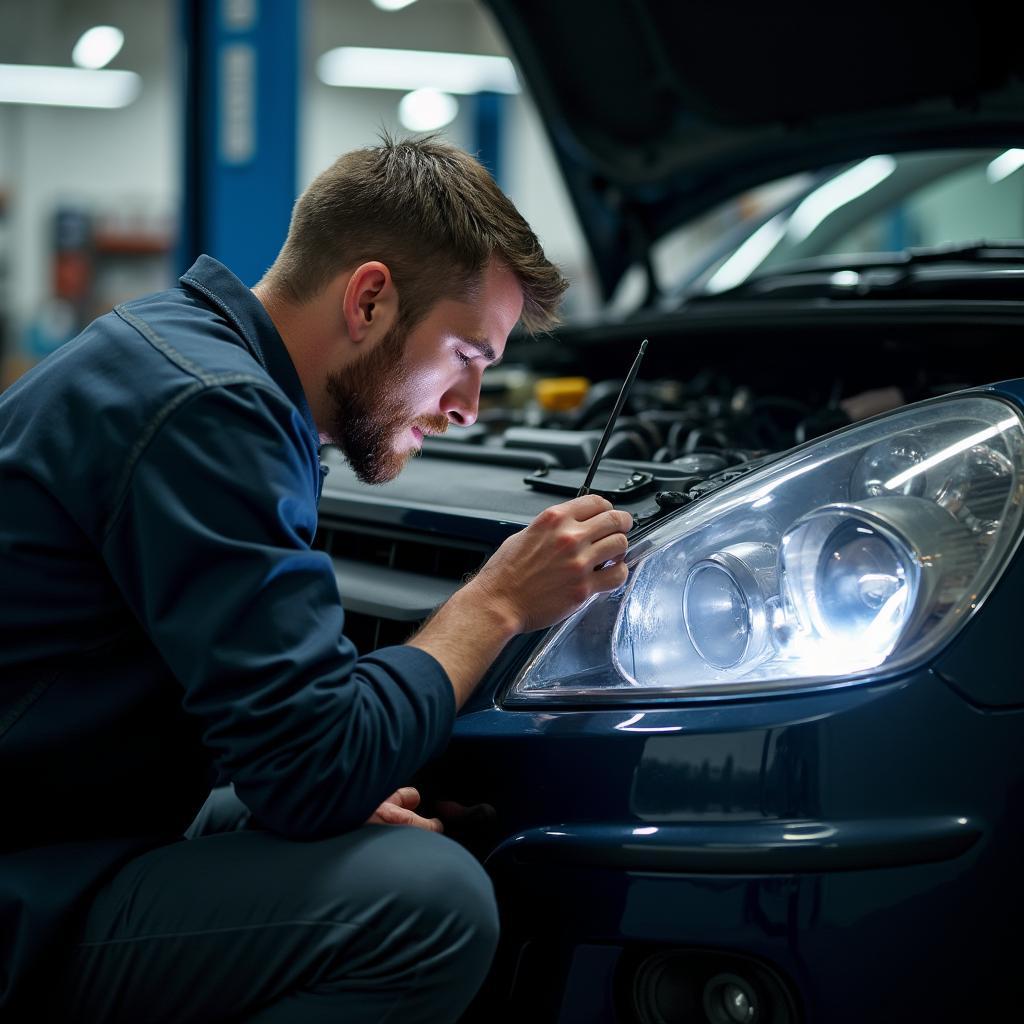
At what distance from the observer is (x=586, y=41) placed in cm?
238

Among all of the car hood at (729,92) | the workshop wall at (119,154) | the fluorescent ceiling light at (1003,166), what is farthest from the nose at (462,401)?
the workshop wall at (119,154)

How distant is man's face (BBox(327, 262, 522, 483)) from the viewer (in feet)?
3.94

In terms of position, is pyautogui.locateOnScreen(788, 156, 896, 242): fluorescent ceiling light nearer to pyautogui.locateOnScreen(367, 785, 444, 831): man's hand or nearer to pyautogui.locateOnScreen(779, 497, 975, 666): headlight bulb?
pyautogui.locateOnScreen(779, 497, 975, 666): headlight bulb

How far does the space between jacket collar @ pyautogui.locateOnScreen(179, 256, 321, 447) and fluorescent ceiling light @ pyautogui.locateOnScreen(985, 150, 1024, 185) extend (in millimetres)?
1687

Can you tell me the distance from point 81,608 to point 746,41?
1716mm

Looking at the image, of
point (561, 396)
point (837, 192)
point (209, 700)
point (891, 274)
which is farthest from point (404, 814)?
point (837, 192)

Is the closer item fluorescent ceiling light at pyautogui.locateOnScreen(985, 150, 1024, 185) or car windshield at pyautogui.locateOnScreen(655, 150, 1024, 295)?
fluorescent ceiling light at pyautogui.locateOnScreen(985, 150, 1024, 185)

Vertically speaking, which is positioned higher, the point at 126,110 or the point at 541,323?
the point at 126,110

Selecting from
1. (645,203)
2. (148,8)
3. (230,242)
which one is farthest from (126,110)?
(645,203)

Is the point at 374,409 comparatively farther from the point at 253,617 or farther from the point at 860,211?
the point at 860,211

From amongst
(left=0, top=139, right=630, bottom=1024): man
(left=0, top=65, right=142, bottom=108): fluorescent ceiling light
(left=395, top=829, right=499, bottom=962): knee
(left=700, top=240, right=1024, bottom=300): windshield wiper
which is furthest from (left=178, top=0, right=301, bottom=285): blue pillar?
(left=0, top=65, right=142, bottom=108): fluorescent ceiling light

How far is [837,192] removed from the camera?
2.72 m

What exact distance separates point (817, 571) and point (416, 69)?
478 inches

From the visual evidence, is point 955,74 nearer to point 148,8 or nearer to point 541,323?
point 541,323
